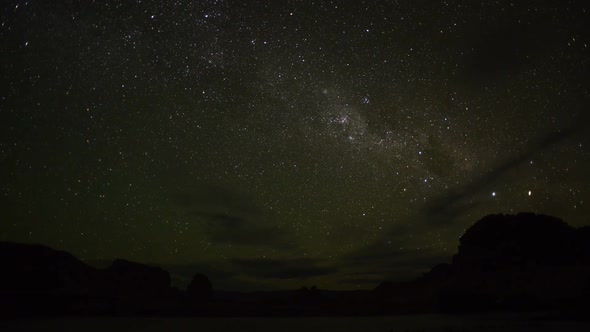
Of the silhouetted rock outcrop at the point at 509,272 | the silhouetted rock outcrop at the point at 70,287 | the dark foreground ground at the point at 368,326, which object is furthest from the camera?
the silhouetted rock outcrop at the point at 70,287

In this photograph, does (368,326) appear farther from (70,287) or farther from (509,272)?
(70,287)

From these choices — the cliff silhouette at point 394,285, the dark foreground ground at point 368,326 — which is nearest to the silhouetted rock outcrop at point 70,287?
the cliff silhouette at point 394,285

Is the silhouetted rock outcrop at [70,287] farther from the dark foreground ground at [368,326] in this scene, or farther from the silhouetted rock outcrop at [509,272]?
the silhouetted rock outcrop at [509,272]

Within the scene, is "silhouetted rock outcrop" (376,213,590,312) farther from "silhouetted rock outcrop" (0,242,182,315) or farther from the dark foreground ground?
"silhouetted rock outcrop" (0,242,182,315)

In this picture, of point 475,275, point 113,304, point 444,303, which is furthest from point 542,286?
point 113,304

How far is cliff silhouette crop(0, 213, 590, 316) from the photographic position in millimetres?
59781

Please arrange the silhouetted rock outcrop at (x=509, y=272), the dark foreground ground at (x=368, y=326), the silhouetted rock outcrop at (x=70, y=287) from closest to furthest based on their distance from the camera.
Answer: the dark foreground ground at (x=368, y=326) → the silhouetted rock outcrop at (x=509, y=272) → the silhouetted rock outcrop at (x=70, y=287)

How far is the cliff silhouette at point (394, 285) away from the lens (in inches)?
2354

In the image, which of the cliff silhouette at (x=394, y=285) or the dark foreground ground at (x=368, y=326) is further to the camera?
the cliff silhouette at (x=394, y=285)

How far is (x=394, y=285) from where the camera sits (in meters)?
98.4

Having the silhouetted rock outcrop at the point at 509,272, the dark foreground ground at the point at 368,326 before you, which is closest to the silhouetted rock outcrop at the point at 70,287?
the dark foreground ground at the point at 368,326

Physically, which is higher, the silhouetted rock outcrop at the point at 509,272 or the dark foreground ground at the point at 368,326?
the silhouetted rock outcrop at the point at 509,272

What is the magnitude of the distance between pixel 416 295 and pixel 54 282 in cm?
5969

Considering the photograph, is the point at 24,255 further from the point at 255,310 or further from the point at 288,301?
the point at 288,301
